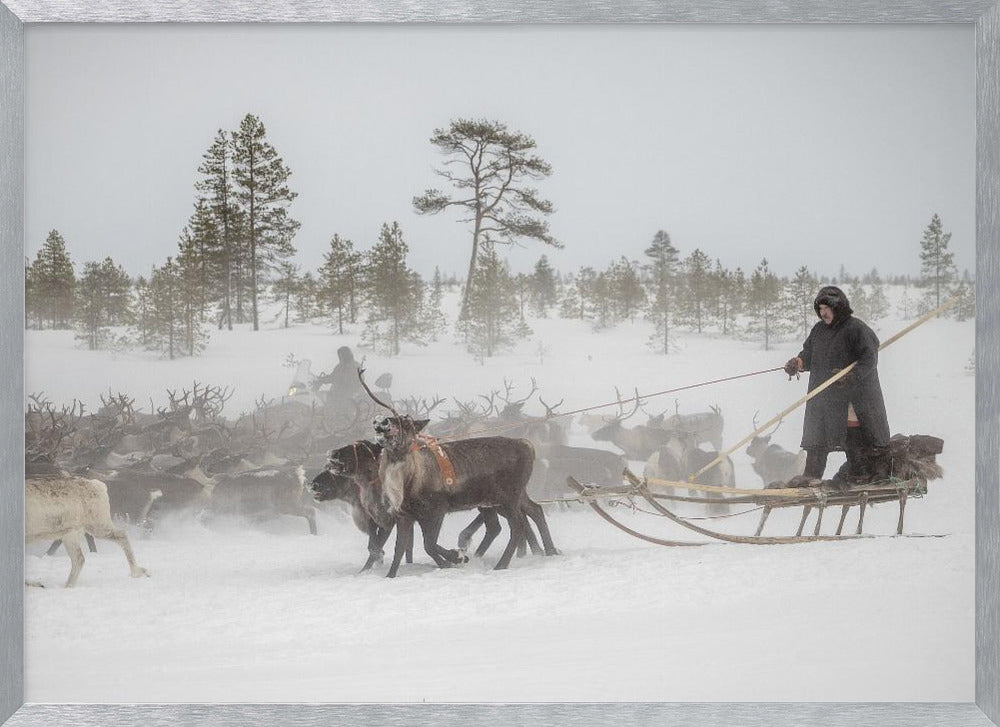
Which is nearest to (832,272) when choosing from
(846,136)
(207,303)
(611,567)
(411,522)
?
(846,136)

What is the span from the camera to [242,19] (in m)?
3.41

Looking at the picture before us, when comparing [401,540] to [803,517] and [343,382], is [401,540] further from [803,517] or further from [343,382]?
[803,517]

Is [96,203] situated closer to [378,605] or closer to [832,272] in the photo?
[378,605]

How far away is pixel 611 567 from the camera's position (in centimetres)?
345

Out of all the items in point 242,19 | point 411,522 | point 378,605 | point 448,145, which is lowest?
point 378,605

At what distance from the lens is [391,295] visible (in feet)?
11.5

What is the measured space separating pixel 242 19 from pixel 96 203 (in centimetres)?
83

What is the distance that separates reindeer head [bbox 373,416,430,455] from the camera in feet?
11.4

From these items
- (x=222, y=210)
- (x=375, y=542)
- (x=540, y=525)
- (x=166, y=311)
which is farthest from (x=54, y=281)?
(x=540, y=525)

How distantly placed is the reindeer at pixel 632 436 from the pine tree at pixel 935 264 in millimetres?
1034

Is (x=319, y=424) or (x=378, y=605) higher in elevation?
(x=319, y=424)

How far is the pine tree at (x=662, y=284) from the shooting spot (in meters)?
3.45

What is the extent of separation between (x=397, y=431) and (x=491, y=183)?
937 mm

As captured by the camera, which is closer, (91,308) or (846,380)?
(91,308)
